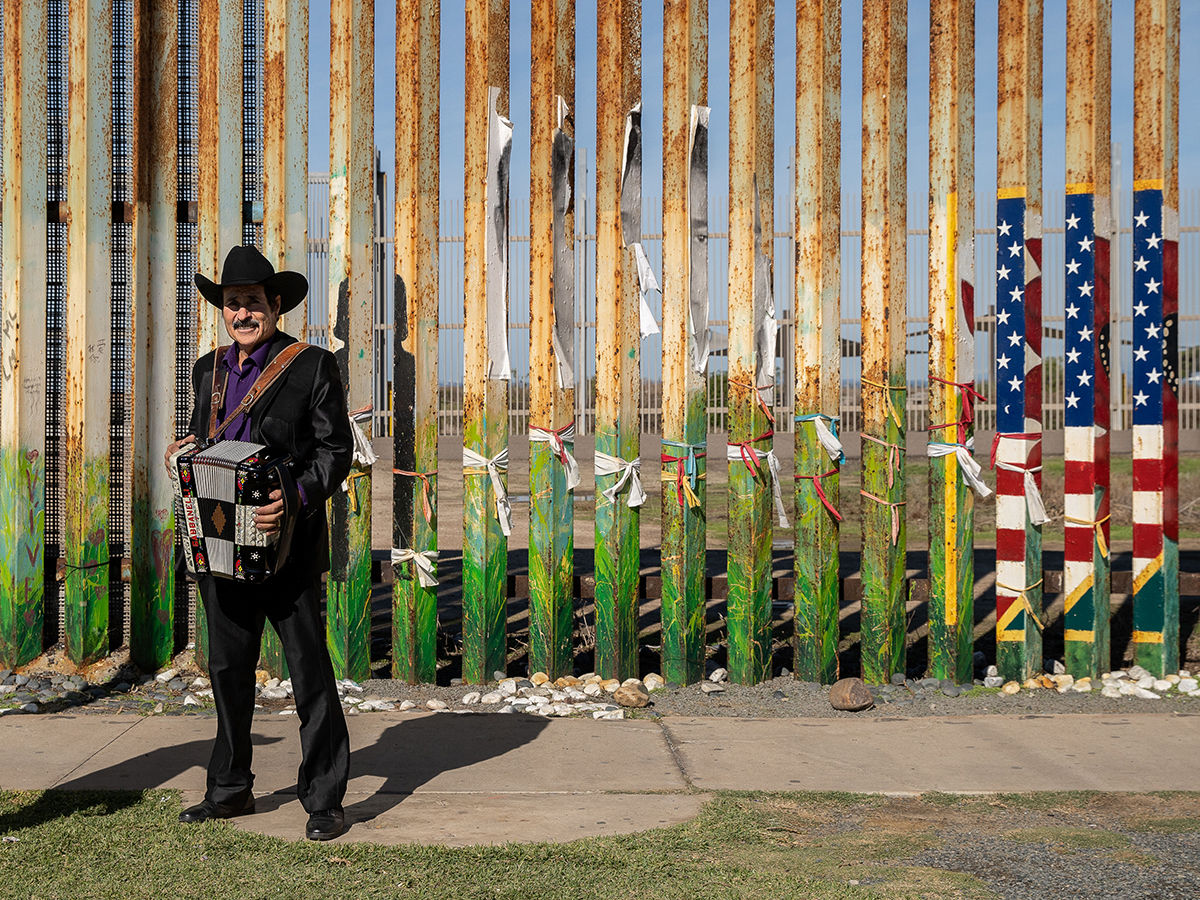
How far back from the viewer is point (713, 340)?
648 centimetres

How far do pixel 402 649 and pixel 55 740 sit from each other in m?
1.60

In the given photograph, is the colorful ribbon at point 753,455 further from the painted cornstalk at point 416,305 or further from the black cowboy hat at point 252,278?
the black cowboy hat at point 252,278

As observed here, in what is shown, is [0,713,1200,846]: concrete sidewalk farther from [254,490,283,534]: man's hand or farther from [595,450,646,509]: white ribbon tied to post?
[595,450,646,509]: white ribbon tied to post

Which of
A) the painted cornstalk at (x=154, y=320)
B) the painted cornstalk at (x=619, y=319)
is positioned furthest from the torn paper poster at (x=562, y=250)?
the painted cornstalk at (x=154, y=320)

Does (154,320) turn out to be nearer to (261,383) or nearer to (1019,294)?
(261,383)

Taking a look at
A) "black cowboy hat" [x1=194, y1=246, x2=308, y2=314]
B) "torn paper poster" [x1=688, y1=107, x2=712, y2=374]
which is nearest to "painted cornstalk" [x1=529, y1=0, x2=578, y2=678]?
"torn paper poster" [x1=688, y1=107, x2=712, y2=374]

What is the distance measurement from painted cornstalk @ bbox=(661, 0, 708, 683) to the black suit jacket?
87.1 inches

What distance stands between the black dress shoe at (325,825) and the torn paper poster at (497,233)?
260 cm

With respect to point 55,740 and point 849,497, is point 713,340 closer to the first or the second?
point 55,740

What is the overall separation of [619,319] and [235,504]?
2589mm

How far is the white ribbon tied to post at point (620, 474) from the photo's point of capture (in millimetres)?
6078

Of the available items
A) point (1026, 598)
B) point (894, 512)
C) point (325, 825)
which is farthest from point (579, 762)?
point (1026, 598)

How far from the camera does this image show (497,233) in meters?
6.11

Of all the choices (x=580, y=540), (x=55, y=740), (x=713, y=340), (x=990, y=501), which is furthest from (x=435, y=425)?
(x=990, y=501)
